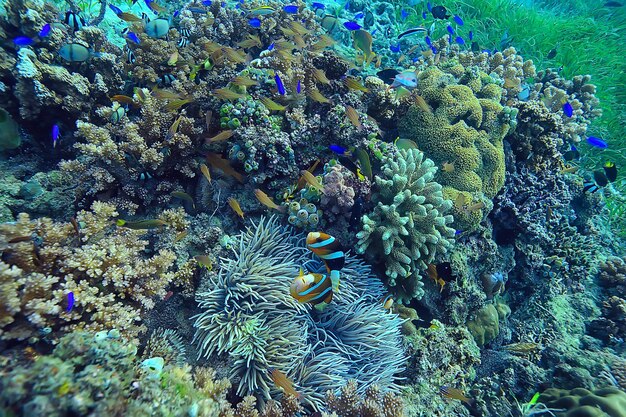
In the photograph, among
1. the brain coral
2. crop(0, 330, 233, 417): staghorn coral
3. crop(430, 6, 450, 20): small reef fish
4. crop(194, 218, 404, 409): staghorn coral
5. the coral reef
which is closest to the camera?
crop(0, 330, 233, 417): staghorn coral

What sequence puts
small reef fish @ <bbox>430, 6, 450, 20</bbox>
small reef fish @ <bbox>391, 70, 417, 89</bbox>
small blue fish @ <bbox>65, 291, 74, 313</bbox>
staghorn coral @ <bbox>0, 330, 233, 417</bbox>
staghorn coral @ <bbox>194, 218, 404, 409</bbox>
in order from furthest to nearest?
small reef fish @ <bbox>430, 6, 450, 20</bbox> → small reef fish @ <bbox>391, 70, 417, 89</bbox> → staghorn coral @ <bbox>194, 218, 404, 409</bbox> → small blue fish @ <bbox>65, 291, 74, 313</bbox> → staghorn coral @ <bbox>0, 330, 233, 417</bbox>

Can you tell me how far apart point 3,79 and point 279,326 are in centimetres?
523

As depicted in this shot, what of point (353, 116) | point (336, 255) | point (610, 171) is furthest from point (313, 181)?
point (610, 171)

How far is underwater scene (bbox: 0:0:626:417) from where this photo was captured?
3.04 metres

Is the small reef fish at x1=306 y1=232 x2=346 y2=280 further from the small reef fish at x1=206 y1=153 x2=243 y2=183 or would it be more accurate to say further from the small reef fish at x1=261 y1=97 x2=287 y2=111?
the small reef fish at x1=261 y1=97 x2=287 y2=111

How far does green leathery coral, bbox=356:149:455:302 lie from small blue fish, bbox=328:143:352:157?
558mm

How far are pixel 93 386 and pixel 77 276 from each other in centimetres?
168

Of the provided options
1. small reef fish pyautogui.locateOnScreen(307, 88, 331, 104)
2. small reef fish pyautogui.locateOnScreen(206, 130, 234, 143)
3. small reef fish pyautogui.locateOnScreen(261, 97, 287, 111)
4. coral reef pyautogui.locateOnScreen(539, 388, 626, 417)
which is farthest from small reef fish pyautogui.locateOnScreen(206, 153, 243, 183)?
coral reef pyautogui.locateOnScreen(539, 388, 626, 417)

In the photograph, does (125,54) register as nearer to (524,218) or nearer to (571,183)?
(524,218)

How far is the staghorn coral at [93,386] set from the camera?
1.81 metres

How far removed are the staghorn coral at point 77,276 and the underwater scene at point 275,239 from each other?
0.02 m

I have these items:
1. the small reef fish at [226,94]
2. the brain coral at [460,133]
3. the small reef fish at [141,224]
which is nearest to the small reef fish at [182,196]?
the small reef fish at [141,224]

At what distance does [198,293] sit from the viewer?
141 inches

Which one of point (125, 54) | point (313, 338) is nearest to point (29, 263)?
point (313, 338)
